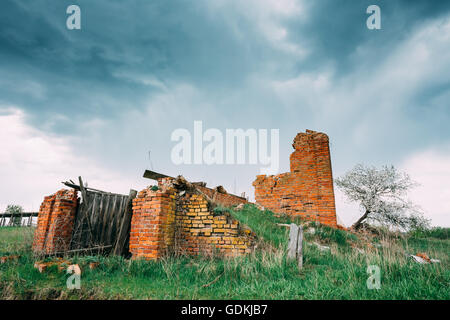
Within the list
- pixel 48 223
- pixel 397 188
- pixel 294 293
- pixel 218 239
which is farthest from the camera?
pixel 397 188

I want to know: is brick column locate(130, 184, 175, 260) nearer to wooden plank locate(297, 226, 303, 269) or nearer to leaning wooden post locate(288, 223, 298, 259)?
leaning wooden post locate(288, 223, 298, 259)

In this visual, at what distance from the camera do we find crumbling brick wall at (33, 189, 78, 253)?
561cm

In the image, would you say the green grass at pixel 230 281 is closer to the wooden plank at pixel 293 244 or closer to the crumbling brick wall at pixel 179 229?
the wooden plank at pixel 293 244

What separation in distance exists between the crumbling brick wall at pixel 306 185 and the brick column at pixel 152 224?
612cm

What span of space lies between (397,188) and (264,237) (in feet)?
38.0

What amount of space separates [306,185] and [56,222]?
28.4ft

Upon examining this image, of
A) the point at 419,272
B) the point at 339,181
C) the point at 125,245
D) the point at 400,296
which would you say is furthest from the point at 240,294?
the point at 339,181

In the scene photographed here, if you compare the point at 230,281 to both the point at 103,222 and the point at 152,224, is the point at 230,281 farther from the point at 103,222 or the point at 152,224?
the point at 103,222

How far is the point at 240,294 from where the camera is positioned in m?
2.93

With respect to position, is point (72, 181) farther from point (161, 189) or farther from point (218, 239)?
point (218, 239)

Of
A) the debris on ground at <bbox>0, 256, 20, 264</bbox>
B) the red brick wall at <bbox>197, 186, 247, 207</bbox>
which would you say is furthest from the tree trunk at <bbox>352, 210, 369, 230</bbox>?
the debris on ground at <bbox>0, 256, 20, 264</bbox>

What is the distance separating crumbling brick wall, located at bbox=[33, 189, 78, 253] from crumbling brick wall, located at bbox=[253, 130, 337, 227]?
7648 millimetres

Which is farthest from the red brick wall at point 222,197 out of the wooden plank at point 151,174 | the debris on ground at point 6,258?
the debris on ground at point 6,258
